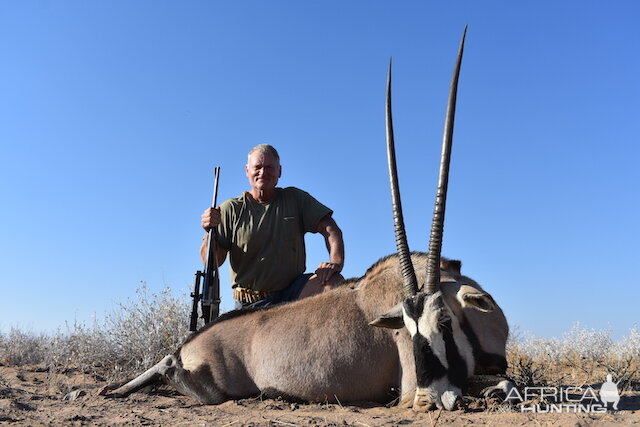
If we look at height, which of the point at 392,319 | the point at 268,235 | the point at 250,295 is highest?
the point at 268,235

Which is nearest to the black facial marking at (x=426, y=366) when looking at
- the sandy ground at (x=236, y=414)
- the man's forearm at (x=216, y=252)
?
the sandy ground at (x=236, y=414)

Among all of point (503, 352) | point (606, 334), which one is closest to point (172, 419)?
point (503, 352)

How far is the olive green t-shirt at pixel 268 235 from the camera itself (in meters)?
6.33

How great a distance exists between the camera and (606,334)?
10156 millimetres

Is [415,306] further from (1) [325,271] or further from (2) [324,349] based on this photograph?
(1) [325,271]

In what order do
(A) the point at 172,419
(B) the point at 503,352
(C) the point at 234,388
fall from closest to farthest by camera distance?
(A) the point at 172,419 < (B) the point at 503,352 < (C) the point at 234,388

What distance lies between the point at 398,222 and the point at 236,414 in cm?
185

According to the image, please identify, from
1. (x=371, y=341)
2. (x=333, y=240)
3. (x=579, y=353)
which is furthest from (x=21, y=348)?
(x=579, y=353)

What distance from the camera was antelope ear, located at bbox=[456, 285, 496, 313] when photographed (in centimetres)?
413

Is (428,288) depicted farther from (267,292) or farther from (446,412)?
(267,292)

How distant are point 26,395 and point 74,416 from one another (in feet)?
5.54

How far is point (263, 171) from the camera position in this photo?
21.7 feet

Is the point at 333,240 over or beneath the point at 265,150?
beneath

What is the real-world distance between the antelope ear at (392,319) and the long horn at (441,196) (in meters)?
0.24
